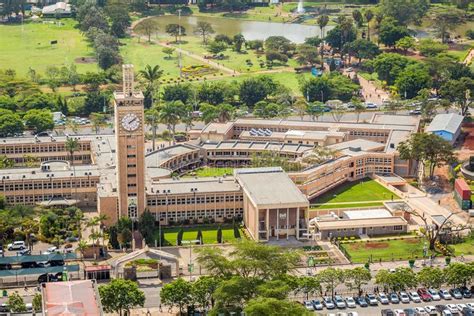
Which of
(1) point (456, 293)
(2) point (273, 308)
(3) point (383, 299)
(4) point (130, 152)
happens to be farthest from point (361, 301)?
(4) point (130, 152)

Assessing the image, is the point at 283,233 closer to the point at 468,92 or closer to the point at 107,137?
the point at 107,137

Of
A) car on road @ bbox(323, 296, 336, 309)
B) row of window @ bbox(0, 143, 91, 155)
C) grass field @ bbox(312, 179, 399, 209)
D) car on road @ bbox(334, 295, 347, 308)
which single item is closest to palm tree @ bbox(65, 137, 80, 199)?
row of window @ bbox(0, 143, 91, 155)

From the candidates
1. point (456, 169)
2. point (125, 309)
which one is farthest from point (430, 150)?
point (125, 309)

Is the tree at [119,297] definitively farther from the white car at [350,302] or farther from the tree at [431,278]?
the tree at [431,278]

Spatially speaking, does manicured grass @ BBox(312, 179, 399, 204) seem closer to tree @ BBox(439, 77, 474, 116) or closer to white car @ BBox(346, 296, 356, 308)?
white car @ BBox(346, 296, 356, 308)

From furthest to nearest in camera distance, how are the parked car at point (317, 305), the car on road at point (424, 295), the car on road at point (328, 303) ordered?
the car on road at point (424, 295) → the car on road at point (328, 303) → the parked car at point (317, 305)

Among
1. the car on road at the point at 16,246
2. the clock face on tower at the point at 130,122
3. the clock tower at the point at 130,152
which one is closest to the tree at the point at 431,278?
the clock tower at the point at 130,152
